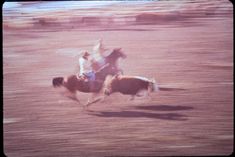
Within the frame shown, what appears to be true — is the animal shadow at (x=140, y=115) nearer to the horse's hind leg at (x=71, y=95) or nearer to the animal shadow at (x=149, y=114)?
the animal shadow at (x=149, y=114)

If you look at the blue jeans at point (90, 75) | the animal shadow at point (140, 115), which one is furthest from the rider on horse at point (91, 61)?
the animal shadow at point (140, 115)

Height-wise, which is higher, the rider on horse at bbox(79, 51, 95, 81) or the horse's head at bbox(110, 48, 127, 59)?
the horse's head at bbox(110, 48, 127, 59)

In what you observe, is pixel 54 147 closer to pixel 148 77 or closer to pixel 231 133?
pixel 148 77

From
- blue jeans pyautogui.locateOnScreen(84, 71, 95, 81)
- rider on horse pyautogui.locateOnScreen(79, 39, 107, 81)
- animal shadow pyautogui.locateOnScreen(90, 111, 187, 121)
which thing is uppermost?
rider on horse pyautogui.locateOnScreen(79, 39, 107, 81)

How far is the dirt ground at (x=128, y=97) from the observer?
6.43ft

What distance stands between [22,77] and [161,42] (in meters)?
0.66

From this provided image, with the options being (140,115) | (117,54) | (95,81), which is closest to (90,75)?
(95,81)

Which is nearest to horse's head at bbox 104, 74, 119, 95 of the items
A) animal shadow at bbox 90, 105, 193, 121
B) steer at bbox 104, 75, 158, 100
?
steer at bbox 104, 75, 158, 100

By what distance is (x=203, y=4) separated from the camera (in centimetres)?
198

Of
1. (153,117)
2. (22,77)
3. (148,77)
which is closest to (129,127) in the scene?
(153,117)

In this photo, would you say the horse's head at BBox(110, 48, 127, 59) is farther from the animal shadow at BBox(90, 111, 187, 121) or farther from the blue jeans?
the animal shadow at BBox(90, 111, 187, 121)

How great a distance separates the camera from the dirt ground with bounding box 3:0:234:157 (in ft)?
6.43

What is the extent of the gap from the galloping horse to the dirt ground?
1.1 inches

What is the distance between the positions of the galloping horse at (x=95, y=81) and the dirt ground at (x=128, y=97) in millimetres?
27
